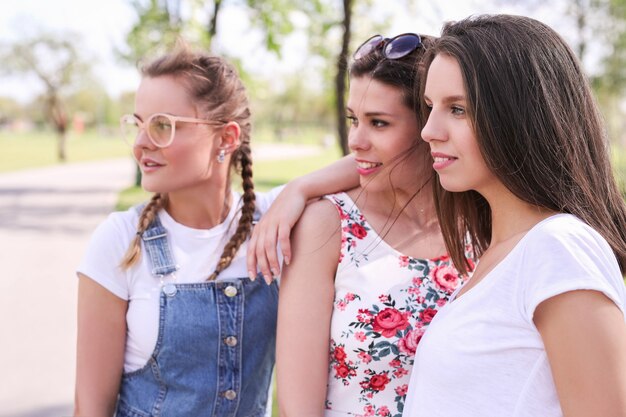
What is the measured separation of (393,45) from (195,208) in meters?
0.83

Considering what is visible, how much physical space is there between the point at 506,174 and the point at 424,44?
68 centimetres

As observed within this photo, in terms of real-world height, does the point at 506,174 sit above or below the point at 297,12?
below

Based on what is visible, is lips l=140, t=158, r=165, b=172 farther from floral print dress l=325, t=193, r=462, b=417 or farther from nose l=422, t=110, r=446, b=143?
nose l=422, t=110, r=446, b=143

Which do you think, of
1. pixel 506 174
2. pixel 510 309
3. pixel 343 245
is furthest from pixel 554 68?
pixel 343 245

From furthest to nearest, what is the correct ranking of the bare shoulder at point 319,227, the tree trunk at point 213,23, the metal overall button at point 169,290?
the tree trunk at point 213,23, the metal overall button at point 169,290, the bare shoulder at point 319,227

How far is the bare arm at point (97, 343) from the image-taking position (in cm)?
198

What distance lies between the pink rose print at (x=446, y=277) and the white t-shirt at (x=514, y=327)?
1.34ft

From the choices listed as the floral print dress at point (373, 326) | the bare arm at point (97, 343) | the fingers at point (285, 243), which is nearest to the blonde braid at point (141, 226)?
the bare arm at point (97, 343)

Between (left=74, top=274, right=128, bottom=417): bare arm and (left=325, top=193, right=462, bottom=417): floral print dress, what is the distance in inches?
25.6

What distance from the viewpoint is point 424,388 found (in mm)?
1595

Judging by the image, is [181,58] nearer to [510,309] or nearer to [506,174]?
[506,174]

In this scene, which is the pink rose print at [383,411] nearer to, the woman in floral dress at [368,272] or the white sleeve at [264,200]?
the woman in floral dress at [368,272]

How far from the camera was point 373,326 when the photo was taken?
73.6 inches

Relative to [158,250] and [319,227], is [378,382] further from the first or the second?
[158,250]
